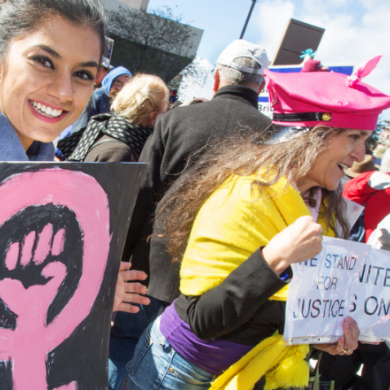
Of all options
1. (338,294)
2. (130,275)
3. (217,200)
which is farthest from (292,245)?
(130,275)

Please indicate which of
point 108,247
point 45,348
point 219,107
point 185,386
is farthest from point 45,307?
point 219,107

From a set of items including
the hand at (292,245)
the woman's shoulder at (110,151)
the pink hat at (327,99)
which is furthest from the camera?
the woman's shoulder at (110,151)

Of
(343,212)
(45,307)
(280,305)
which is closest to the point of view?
(45,307)

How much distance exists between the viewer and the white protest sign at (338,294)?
1366 mm

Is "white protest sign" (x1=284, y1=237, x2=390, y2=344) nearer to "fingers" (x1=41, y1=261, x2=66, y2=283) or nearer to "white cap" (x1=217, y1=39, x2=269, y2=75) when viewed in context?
"fingers" (x1=41, y1=261, x2=66, y2=283)

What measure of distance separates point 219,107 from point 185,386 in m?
1.40

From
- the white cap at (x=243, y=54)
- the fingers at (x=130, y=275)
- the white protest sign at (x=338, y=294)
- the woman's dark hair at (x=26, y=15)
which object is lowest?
the fingers at (x=130, y=275)

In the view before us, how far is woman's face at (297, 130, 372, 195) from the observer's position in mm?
1527

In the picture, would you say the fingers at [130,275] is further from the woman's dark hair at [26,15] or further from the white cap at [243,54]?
the white cap at [243,54]

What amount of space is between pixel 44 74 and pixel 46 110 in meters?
0.09

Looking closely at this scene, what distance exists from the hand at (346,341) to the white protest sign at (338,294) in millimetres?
22

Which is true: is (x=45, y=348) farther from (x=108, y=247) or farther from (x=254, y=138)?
(x=254, y=138)

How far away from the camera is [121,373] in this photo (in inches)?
82.4

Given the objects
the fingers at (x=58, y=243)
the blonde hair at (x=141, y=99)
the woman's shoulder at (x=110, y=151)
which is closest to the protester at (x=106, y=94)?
the blonde hair at (x=141, y=99)
